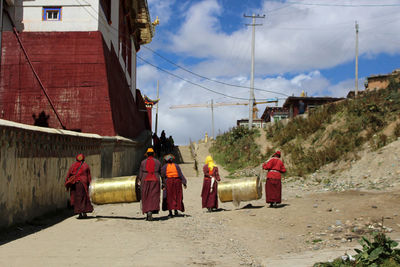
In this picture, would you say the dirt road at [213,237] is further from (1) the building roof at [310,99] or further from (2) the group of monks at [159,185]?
(1) the building roof at [310,99]

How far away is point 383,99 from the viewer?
21.0m

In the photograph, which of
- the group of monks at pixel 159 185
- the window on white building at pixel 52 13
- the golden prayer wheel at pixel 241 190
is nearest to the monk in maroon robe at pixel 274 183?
the group of monks at pixel 159 185

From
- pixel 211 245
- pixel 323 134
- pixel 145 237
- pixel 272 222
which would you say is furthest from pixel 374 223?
pixel 323 134

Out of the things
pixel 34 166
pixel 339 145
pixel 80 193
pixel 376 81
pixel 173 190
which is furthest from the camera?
pixel 376 81

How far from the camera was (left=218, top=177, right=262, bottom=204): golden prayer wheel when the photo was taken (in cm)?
1032

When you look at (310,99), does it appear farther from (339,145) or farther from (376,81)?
(339,145)

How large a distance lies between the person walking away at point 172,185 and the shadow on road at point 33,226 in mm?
2471

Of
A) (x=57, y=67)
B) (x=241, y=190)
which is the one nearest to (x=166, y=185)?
(x=241, y=190)

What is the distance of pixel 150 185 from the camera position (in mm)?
9492

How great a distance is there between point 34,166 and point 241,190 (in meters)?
4.88

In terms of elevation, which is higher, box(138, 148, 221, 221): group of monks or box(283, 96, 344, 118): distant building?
box(283, 96, 344, 118): distant building

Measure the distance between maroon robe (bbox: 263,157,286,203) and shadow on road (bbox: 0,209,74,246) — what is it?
4962 mm

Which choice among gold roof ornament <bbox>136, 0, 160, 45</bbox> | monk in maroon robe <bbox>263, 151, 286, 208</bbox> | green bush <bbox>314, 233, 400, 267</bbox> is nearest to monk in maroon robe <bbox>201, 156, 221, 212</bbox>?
monk in maroon robe <bbox>263, 151, 286, 208</bbox>

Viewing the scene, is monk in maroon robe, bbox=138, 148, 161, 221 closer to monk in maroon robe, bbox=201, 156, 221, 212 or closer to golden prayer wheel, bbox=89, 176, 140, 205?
golden prayer wheel, bbox=89, 176, 140, 205
